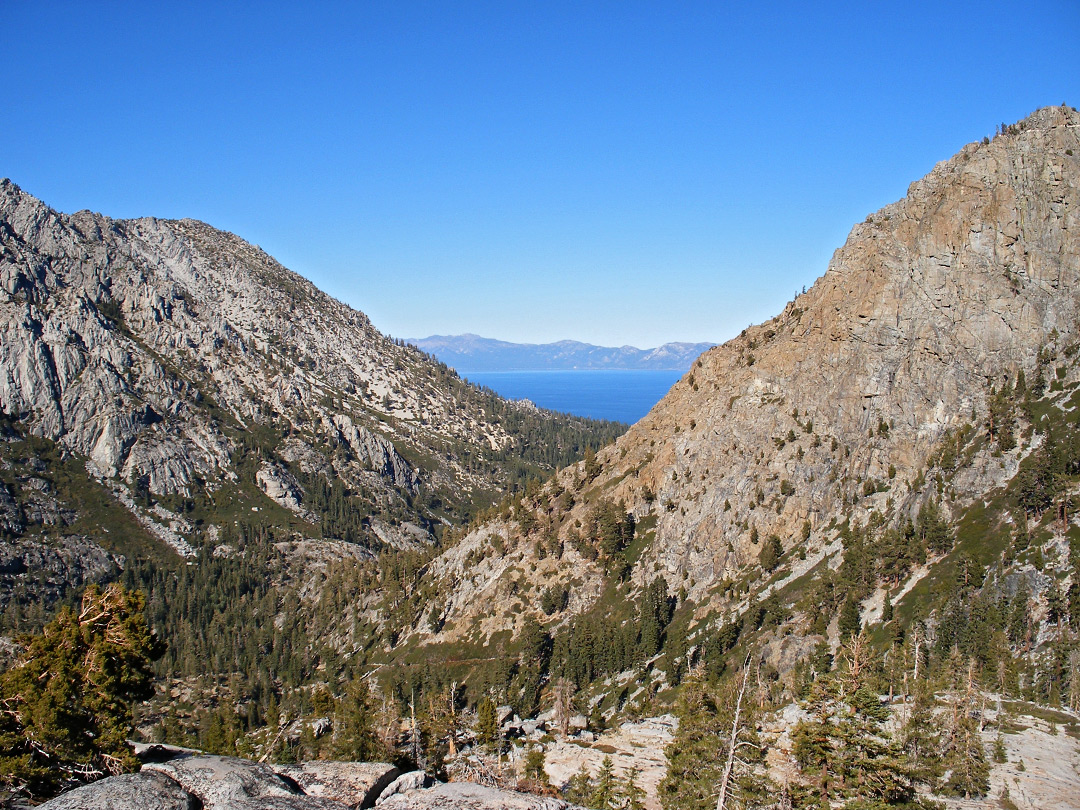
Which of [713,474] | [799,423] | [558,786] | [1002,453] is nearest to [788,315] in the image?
[799,423]

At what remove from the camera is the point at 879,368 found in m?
122

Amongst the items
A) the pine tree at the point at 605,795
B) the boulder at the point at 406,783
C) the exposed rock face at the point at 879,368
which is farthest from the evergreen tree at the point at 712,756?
the exposed rock face at the point at 879,368

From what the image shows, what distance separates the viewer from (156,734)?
148 m

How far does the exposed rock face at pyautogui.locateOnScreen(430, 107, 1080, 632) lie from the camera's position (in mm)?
110938

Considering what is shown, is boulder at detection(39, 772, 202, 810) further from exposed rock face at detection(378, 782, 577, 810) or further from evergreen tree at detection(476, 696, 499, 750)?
evergreen tree at detection(476, 696, 499, 750)

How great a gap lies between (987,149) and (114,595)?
145m

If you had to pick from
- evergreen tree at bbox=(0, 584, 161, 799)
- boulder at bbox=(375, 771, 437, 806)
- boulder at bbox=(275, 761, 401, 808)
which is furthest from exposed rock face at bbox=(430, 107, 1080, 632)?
evergreen tree at bbox=(0, 584, 161, 799)

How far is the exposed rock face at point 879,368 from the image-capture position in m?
111

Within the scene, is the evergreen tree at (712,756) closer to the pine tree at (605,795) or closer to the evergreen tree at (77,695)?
the pine tree at (605,795)

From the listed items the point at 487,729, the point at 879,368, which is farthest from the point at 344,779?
the point at 879,368

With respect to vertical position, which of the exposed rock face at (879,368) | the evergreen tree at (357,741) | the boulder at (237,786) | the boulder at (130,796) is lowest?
the evergreen tree at (357,741)

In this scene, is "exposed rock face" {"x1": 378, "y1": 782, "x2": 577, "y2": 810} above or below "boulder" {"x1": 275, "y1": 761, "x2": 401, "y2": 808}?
above

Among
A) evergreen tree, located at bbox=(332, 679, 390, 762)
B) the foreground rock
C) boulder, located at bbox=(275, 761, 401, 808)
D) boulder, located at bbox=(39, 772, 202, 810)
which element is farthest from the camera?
evergreen tree, located at bbox=(332, 679, 390, 762)

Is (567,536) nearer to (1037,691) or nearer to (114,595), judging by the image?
(1037,691)
